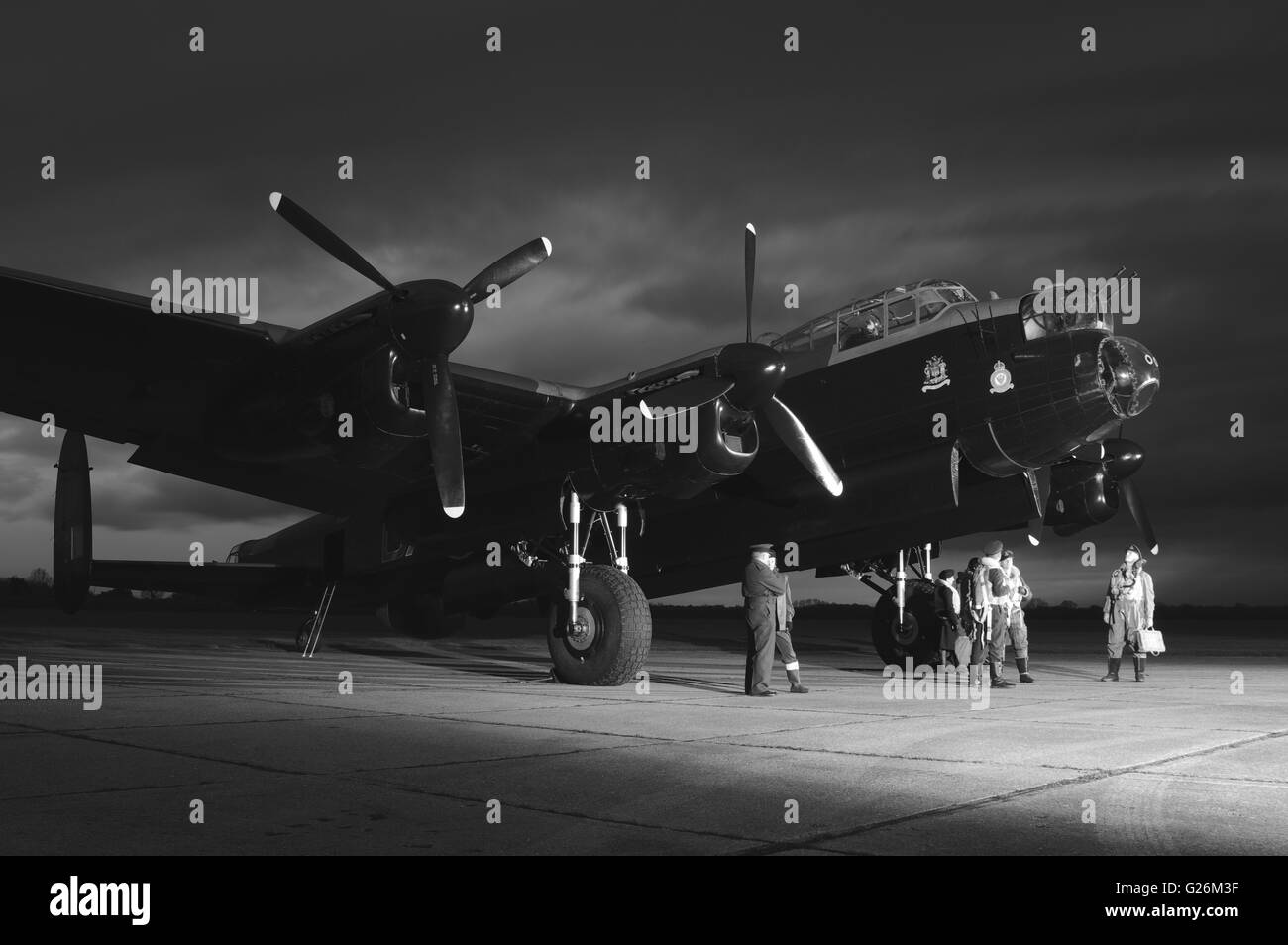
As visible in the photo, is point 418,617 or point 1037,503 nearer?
point 1037,503

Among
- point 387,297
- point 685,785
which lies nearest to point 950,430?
point 387,297

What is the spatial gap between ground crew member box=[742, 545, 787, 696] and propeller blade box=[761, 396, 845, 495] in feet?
4.10

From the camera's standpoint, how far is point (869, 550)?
1440 cm

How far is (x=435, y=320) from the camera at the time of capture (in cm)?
1071

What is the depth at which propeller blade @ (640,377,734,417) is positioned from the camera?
11906mm

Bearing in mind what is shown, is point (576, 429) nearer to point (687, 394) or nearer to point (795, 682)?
point (687, 394)

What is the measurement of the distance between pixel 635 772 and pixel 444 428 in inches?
225

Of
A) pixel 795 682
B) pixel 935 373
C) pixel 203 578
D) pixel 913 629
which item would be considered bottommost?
pixel 795 682

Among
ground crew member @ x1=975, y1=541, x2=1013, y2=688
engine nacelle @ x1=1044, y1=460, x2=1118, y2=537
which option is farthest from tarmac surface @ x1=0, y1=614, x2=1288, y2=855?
engine nacelle @ x1=1044, y1=460, x2=1118, y2=537

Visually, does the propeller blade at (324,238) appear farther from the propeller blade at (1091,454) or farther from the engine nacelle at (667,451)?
the propeller blade at (1091,454)

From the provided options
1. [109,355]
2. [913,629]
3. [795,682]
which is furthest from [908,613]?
[109,355]

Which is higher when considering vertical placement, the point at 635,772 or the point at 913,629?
the point at 913,629

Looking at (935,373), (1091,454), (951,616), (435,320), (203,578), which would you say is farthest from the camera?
(203,578)
